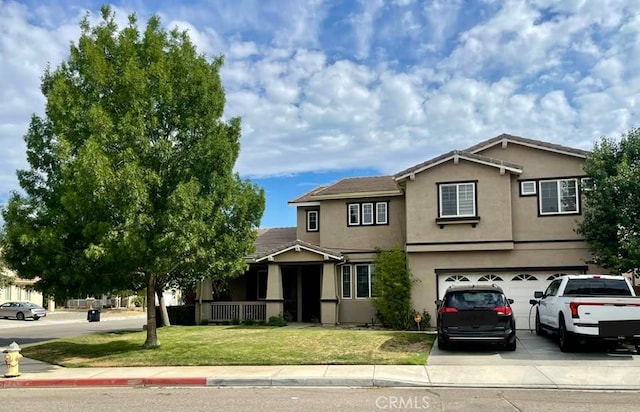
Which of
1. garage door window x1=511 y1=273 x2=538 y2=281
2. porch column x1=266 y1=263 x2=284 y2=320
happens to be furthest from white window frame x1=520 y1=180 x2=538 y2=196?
porch column x1=266 y1=263 x2=284 y2=320

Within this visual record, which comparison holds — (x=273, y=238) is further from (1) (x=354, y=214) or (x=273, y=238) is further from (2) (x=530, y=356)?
(2) (x=530, y=356)

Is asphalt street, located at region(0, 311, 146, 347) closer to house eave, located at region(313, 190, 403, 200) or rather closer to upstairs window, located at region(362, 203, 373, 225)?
house eave, located at region(313, 190, 403, 200)

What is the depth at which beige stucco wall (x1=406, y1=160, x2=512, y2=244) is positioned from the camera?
23.4 meters

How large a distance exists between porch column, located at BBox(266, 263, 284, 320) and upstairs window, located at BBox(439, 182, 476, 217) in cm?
765

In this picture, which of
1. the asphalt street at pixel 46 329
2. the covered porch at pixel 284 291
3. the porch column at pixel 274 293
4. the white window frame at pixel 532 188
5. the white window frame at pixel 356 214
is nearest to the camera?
the white window frame at pixel 532 188

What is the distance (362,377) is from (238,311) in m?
15.5

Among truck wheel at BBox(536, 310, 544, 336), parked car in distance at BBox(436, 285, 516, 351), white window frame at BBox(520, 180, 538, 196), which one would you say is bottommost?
truck wheel at BBox(536, 310, 544, 336)

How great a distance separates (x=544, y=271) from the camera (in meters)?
23.2

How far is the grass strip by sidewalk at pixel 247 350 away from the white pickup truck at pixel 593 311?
3566mm

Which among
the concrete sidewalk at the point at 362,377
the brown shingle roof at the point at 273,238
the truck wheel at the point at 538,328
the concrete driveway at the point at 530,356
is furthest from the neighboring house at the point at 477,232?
the concrete sidewalk at the point at 362,377

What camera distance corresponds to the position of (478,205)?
23.8 metres

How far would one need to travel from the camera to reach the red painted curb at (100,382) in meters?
12.9

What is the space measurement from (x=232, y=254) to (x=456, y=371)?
7112 millimetres

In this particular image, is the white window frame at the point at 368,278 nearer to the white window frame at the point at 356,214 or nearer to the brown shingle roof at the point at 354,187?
the white window frame at the point at 356,214
